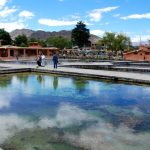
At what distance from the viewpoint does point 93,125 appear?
31.4ft

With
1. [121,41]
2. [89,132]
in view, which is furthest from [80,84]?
[121,41]

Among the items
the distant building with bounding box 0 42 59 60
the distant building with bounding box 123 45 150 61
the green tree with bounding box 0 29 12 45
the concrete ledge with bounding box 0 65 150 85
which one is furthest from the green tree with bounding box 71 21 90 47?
the concrete ledge with bounding box 0 65 150 85

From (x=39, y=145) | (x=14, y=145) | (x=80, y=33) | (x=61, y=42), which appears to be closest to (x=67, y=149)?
(x=39, y=145)

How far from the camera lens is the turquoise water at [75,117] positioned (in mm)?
7930

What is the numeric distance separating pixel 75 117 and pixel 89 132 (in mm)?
1836

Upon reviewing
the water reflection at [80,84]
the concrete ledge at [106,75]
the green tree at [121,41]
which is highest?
the green tree at [121,41]

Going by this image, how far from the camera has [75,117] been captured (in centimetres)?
1056

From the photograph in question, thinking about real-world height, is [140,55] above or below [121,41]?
below

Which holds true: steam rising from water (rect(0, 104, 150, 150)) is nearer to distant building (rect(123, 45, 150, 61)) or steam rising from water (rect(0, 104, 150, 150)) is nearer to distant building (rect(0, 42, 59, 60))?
distant building (rect(123, 45, 150, 61))

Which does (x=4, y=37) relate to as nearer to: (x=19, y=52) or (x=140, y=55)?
(x=19, y=52)

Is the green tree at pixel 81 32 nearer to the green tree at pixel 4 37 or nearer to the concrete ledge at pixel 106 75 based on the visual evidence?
the green tree at pixel 4 37

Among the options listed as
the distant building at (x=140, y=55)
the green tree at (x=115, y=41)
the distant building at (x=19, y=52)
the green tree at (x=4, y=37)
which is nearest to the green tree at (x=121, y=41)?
the green tree at (x=115, y=41)

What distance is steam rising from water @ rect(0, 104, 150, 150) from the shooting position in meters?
7.77

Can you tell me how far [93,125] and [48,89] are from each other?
7658 millimetres
